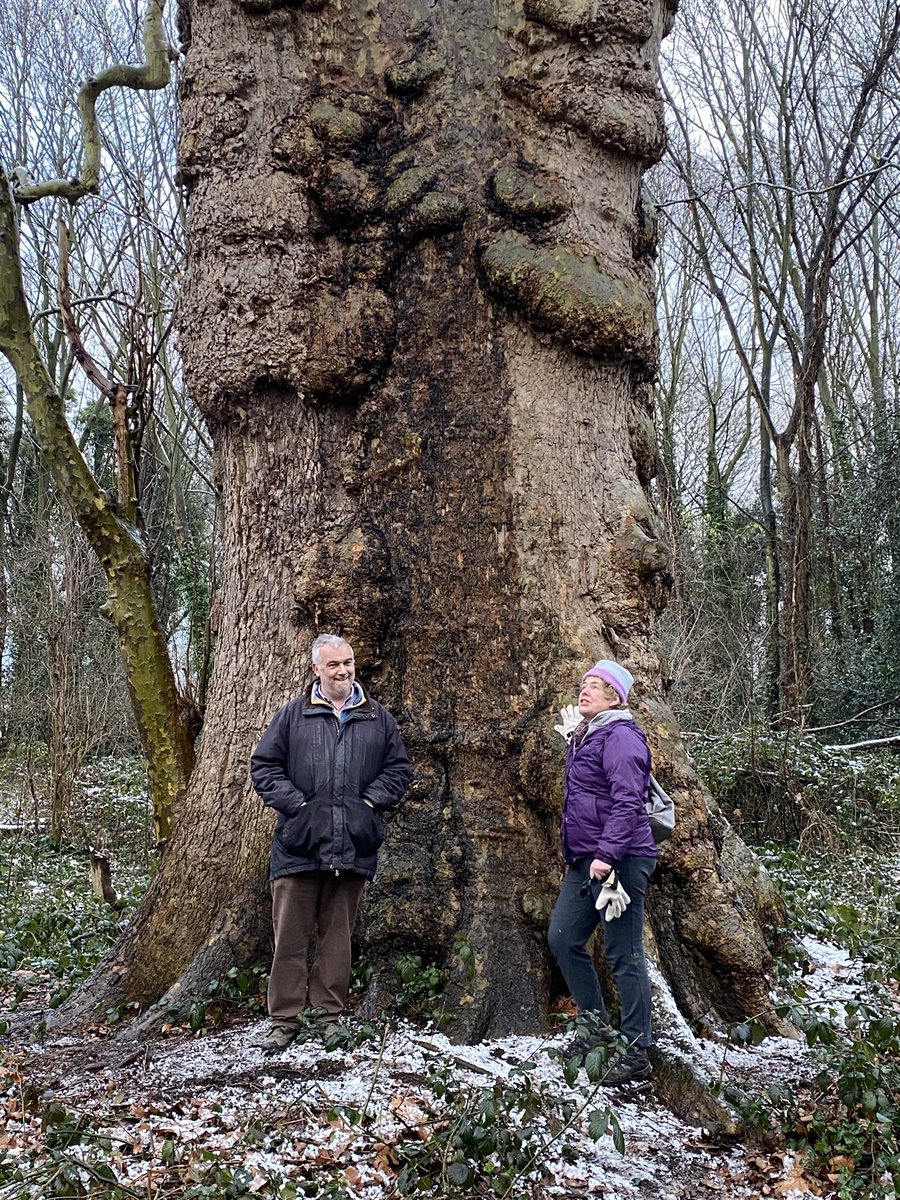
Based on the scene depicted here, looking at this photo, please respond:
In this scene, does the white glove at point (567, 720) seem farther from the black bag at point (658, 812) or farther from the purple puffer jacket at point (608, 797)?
the black bag at point (658, 812)

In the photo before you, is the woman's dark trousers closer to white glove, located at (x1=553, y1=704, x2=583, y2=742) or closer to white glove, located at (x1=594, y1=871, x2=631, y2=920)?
white glove, located at (x1=594, y1=871, x2=631, y2=920)

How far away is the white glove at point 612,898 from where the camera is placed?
4176 millimetres

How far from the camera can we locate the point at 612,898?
13.7 ft

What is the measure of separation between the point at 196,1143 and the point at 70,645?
8.62 metres

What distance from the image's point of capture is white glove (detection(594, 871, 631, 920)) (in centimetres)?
418

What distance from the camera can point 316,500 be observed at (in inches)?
207

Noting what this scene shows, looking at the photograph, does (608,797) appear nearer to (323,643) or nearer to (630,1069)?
(630,1069)

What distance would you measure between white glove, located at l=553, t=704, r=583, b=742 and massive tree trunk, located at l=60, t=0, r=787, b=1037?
0.07 meters

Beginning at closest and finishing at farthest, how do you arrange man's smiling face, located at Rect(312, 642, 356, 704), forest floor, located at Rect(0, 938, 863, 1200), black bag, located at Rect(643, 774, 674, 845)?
forest floor, located at Rect(0, 938, 863, 1200) < black bag, located at Rect(643, 774, 674, 845) < man's smiling face, located at Rect(312, 642, 356, 704)

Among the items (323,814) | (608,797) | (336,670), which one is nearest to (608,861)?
(608,797)

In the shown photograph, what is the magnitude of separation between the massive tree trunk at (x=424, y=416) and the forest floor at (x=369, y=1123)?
1.88ft

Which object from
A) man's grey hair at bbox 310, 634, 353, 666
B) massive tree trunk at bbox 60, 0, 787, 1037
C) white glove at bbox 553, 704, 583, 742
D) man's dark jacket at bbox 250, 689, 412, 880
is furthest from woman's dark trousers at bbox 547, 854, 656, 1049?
man's grey hair at bbox 310, 634, 353, 666

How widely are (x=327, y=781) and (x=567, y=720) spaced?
3.72ft

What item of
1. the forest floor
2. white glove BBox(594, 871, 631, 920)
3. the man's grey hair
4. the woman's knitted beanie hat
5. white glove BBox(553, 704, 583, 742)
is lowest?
the forest floor
